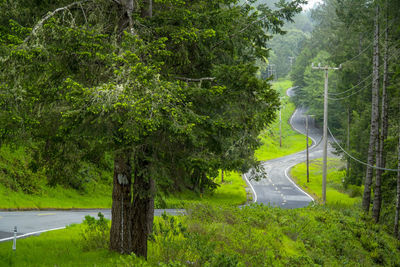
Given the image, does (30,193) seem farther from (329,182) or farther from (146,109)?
(329,182)

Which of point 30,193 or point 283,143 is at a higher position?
point 283,143

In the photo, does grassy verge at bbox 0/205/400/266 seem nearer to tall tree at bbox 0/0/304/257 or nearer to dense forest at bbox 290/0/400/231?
tall tree at bbox 0/0/304/257

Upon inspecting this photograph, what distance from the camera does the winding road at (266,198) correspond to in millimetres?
14500

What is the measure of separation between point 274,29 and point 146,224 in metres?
5.97

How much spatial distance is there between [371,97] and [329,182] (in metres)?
14.0

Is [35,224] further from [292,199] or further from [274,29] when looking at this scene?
[292,199]

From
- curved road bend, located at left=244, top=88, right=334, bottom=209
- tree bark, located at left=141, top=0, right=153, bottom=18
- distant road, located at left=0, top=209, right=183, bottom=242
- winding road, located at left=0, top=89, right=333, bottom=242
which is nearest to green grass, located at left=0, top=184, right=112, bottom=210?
winding road, located at left=0, top=89, right=333, bottom=242

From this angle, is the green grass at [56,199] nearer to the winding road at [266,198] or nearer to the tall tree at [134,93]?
the winding road at [266,198]

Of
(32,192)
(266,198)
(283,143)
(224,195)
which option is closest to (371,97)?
(266,198)

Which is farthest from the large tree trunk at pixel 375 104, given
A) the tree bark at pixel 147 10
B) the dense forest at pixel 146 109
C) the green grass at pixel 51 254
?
the green grass at pixel 51 254

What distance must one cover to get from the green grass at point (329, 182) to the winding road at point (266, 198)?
1.08m

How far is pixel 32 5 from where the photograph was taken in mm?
8312

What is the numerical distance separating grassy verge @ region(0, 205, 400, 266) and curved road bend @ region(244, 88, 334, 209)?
10.1 ft

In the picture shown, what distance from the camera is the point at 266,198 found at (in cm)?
3553
